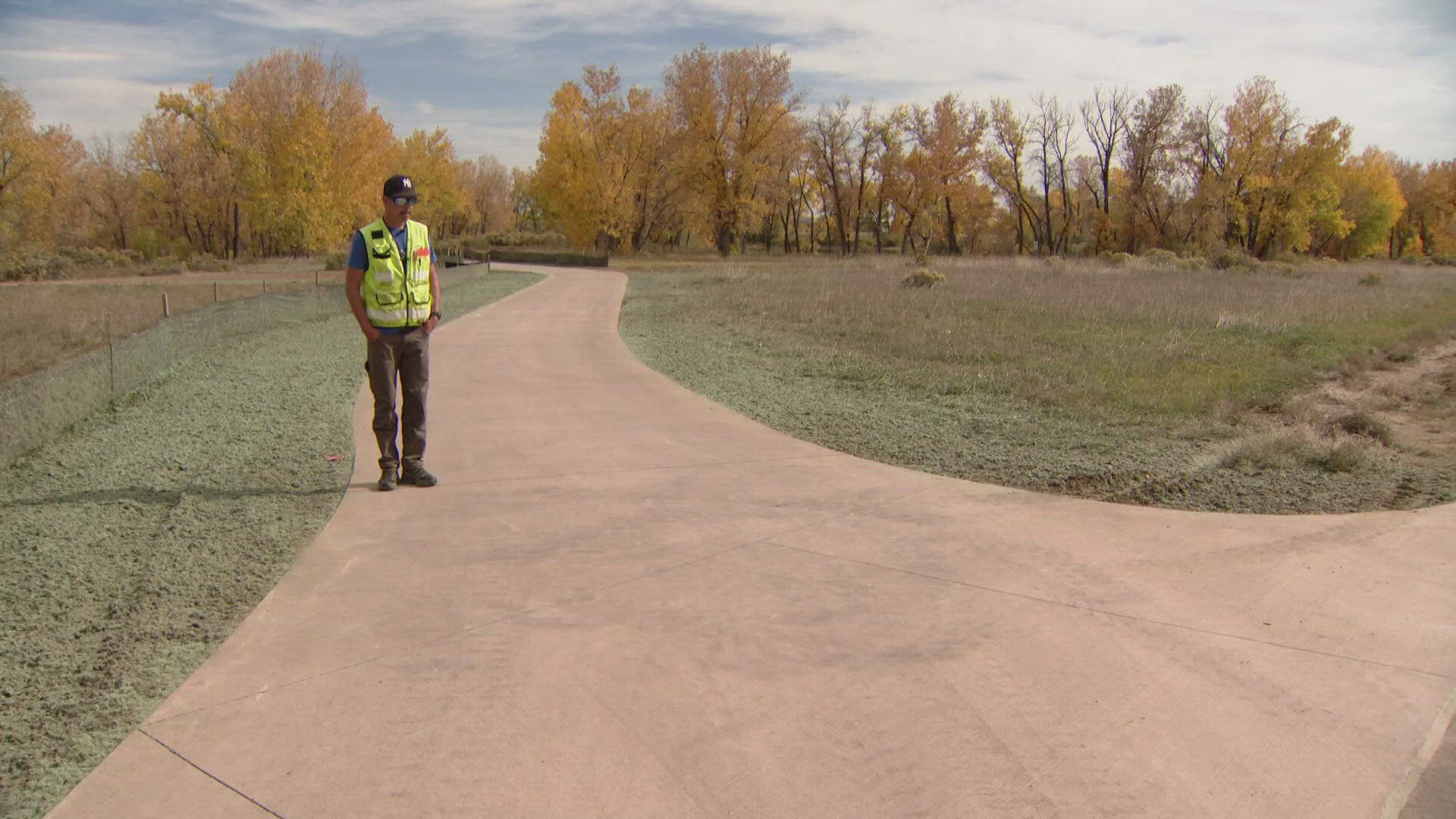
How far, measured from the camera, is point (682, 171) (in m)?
59.2

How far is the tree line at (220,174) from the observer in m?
48.5

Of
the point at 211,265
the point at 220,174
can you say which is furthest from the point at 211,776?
the point at 220,174

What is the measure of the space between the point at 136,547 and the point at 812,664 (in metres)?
3.59

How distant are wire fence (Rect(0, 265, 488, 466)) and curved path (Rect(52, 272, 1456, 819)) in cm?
298

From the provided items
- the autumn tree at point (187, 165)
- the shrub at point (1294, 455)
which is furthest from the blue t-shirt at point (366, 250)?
the autumn tree at point (187, 165)

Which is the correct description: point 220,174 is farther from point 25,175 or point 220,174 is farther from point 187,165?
point 25,175

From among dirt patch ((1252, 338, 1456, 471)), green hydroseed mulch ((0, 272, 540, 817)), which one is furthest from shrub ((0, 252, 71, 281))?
dirt patch ((1252, 338, 1456, 471))

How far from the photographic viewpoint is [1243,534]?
526 centimetres

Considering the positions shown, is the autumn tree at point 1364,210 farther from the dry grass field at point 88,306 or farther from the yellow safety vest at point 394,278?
the yellow safety vest at point 394,278

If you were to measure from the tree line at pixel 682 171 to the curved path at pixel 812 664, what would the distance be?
50.6 metres

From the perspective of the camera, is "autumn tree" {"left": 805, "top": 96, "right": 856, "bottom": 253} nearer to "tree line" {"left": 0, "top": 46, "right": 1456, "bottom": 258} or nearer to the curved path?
"tree line" {"left": 0, "top": 46, "right": 1456, "bottom": 258}

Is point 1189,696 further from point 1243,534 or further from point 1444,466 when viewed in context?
point 1444,466

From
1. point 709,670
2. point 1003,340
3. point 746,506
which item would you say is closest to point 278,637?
point 709,670

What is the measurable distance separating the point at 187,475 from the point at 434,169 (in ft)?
258
